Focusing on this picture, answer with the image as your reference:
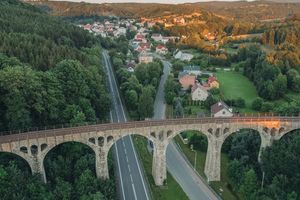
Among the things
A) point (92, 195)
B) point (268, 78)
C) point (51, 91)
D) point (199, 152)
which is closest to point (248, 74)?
point (268, 78)

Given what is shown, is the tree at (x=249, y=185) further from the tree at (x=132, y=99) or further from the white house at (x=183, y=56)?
the white house at (x=183, y=56)

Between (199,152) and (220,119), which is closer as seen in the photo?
(220,119)

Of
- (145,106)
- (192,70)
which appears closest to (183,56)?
(192,70)

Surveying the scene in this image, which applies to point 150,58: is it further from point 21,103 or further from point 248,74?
point 21,103

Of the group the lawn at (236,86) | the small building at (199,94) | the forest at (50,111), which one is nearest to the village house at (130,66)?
the small building at (199,94)

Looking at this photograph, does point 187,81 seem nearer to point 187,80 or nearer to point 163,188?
point 187,80

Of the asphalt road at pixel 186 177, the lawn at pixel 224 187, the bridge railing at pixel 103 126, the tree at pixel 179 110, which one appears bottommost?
the lawn at pixel 224 187
